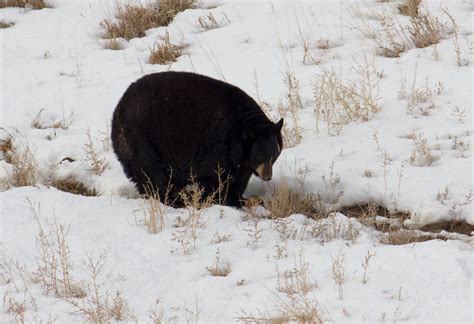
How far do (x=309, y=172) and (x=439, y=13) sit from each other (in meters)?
4.46

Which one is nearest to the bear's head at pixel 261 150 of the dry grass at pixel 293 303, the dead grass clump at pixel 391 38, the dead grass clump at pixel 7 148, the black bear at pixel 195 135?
the black bear at pixel 195 135

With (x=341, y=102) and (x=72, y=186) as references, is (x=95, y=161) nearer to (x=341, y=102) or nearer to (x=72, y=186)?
(x=72, y=186)

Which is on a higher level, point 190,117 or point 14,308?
point 190,117

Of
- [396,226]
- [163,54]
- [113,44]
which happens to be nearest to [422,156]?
[396,226]

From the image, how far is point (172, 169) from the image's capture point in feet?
25.0

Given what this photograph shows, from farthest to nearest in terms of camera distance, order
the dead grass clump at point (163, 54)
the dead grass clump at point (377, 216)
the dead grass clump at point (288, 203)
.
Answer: the dead grass clump at point (163, 54) < the dead grass clump at point (288, 203) < the dead grass clump at point (377, 216)

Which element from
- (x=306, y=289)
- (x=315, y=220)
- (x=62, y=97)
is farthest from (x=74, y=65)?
(x=306, y=289)

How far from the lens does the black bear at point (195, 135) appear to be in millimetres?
7387

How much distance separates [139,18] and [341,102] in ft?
15.1

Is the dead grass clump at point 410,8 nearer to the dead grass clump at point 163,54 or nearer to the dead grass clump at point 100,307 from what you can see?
the dead grass clump at point 163,54

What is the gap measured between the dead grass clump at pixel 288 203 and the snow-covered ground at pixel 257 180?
0.54ft

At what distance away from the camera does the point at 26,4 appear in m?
13.1

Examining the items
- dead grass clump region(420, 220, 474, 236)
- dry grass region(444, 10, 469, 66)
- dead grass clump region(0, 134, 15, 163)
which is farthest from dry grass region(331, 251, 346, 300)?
dry grass region(444, 10, 469, 66)

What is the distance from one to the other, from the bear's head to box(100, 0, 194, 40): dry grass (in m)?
5.10
